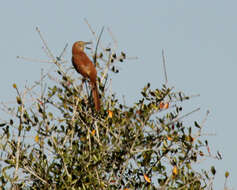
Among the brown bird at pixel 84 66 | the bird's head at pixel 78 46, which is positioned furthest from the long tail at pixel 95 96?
the bird's head at pixel 78 46

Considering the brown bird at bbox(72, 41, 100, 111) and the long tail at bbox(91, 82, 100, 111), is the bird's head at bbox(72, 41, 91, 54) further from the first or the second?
the long tail at bbox(91, 82, 100, 111)

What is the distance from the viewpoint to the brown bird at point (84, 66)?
23.3 feet

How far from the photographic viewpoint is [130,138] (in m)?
6.60

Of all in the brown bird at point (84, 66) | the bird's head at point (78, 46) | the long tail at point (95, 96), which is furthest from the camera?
the bird's head at point (78, 46)

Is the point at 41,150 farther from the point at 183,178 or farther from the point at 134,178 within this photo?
the point at 183,178

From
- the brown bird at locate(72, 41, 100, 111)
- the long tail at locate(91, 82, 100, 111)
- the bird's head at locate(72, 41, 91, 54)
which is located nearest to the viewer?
the long tail at locate(91, 82, 100, 111)

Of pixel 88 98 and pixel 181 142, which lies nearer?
pixel 181 142

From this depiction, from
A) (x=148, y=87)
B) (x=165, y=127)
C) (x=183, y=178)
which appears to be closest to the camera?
(x=183, y=178)

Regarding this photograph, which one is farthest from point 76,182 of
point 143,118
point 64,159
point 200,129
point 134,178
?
point 200,129

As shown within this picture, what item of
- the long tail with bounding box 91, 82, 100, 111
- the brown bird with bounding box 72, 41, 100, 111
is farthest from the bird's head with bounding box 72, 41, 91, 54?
the long tail with bounding box 91, 82, 100, 111

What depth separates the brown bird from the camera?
7.11 metres

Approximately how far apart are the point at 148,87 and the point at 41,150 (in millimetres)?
1729

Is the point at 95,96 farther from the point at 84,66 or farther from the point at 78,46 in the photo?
the point at 78,46

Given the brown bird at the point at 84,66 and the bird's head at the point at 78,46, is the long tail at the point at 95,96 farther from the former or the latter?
the bird's head at the point at 78,46
